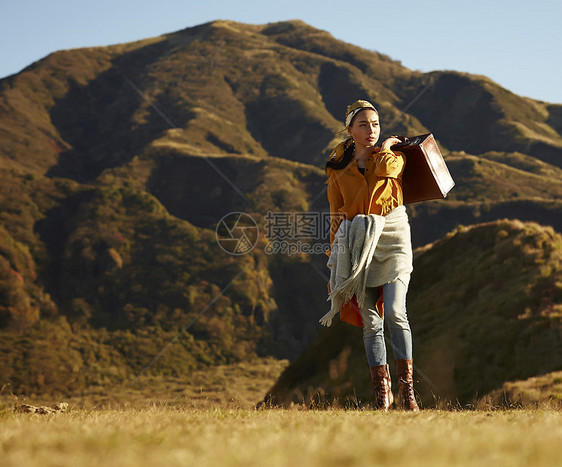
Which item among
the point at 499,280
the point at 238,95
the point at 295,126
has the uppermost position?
the point at 238,95

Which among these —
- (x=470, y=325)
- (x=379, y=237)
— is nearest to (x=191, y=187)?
(x=470, y=325)

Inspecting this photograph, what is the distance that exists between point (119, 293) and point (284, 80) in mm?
75227

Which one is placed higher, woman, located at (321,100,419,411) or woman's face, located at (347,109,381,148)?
woman's face, located at (347,109,381,148)

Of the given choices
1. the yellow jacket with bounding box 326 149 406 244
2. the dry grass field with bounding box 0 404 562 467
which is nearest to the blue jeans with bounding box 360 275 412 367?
the yellow jacket with bounding box 326 149 406 244

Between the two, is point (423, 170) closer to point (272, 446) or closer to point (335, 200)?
point (335, 200)

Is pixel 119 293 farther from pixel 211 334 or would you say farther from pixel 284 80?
pixel 284 80

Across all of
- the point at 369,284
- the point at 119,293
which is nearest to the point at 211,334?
the point at 119,293

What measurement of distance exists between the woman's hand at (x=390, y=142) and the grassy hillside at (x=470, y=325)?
6264 millimetres

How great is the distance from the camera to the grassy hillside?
42.4ft

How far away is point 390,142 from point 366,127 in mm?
275

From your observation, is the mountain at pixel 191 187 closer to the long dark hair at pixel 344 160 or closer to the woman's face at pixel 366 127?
the long dark hair at pixel 344 160

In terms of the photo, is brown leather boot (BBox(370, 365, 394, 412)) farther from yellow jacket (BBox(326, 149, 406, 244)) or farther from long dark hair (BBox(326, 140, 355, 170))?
long dark hair (BBox(326, 140, 355, 170))

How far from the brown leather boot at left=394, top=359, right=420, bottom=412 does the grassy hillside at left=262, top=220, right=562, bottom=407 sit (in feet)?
18.7

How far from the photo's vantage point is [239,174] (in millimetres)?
81125
